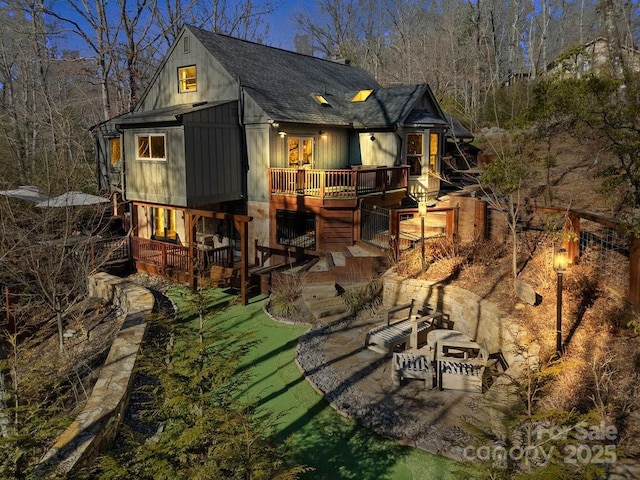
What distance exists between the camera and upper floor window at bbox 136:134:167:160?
52.1ft

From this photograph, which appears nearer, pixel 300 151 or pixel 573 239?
pixel 573 239

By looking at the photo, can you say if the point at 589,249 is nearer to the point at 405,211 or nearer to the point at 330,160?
the point at 405,211

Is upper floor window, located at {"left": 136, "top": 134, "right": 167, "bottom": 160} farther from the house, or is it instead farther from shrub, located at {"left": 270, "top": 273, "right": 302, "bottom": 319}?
shrub, located at {"left": 270, "top": 273, "right": 302, "bottom": 319}

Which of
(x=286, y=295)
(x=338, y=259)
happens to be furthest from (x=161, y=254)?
(x=338, y=259)

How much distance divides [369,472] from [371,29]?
49922 millimetres

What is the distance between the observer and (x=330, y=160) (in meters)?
19.3

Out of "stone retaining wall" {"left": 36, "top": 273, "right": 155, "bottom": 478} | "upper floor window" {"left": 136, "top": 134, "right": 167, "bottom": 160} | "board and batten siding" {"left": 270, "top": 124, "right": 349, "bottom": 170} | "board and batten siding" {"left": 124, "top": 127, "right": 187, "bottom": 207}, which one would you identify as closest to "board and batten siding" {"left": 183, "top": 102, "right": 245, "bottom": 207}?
"board and batten siding" {"left": 124, "top": 127, "right": 187, "bottom": 207}

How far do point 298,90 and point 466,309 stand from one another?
12.4 meters

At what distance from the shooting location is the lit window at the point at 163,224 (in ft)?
63.6

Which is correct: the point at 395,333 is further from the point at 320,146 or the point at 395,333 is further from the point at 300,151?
the point at 320,146

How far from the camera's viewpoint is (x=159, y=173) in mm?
15953

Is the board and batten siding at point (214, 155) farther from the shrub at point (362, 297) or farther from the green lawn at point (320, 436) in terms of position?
the green lawn at point (320, 436)

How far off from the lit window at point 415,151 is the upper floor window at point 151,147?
10.1 metres

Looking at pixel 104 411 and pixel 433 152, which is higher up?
pixel 433 152
